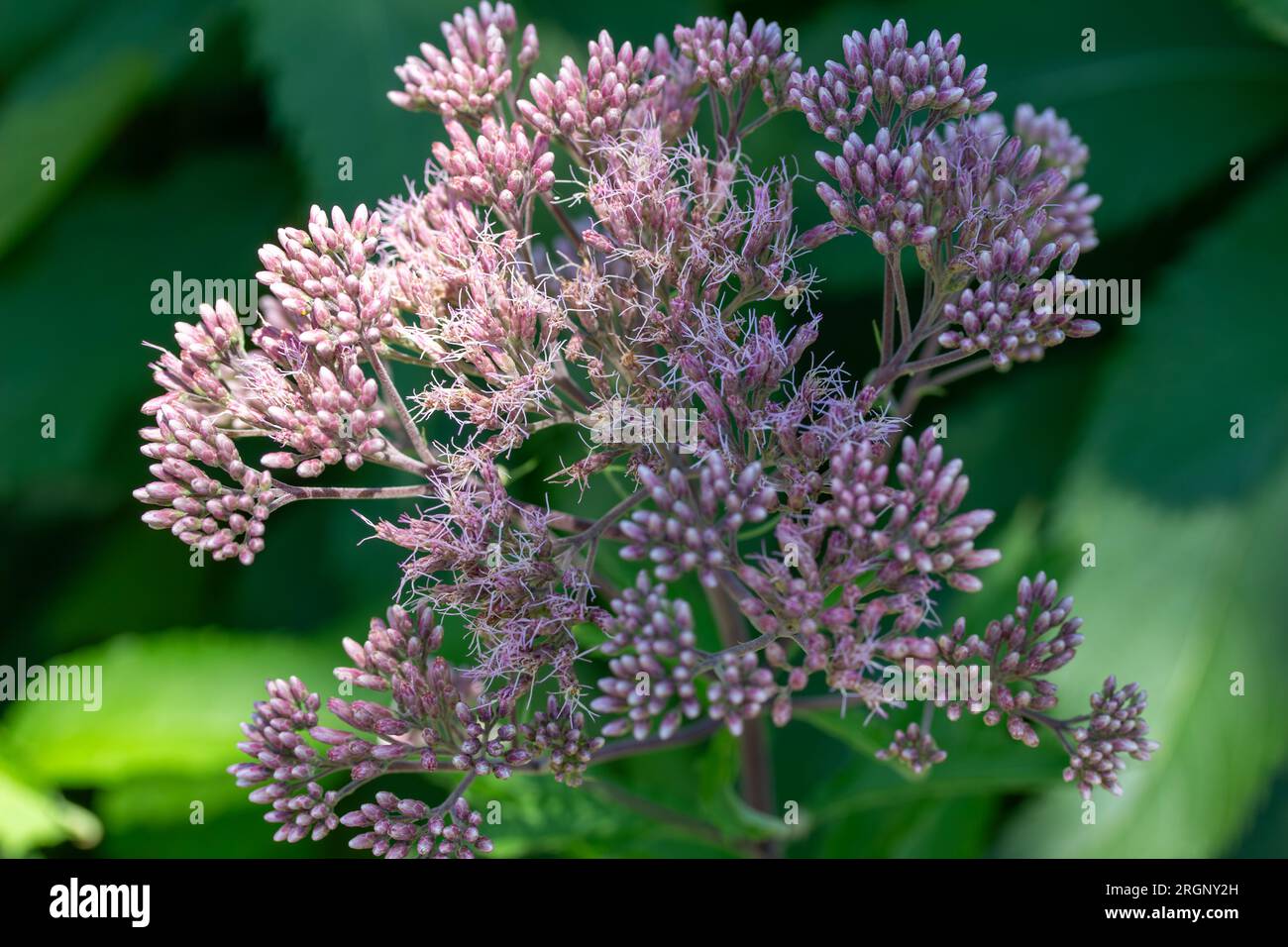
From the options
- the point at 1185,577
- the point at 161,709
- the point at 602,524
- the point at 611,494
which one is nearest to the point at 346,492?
the point at 602,524

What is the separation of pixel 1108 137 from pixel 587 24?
66.7 inches

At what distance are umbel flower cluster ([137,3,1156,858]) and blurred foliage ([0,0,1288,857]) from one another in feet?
1.59

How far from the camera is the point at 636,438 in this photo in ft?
5.03

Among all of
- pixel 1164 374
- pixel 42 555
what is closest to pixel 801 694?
pixel 1164 374

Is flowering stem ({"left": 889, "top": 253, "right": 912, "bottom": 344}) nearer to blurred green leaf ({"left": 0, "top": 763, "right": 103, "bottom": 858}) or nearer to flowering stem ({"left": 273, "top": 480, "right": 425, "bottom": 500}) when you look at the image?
flowering stem ({"left": 273, "top": 480, "right": 425, "bottom": 500})

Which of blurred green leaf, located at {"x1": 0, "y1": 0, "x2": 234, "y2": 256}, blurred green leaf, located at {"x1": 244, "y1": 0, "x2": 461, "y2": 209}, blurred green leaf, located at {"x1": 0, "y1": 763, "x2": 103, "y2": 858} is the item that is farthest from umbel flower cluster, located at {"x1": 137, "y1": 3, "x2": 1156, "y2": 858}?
blurred green leaf, located at {"x1": 0, "y1": 0, "x2": 234, "y2": 256}

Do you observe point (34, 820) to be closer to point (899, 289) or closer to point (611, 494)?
point (611, 494)

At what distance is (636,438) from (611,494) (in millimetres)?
983

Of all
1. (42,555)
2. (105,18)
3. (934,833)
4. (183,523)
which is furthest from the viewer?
(42,555)

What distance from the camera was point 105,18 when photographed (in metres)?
3.65

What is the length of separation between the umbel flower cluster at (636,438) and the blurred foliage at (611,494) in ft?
1.59

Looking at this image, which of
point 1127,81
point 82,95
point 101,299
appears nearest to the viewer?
point 82,95

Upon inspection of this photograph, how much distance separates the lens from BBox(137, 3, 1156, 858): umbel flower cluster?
1.48 m

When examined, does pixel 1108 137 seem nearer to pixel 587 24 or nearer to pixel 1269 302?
pixel 1269 302
